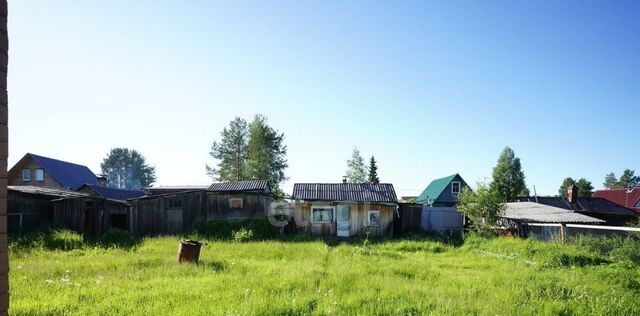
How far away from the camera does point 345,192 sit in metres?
24.9

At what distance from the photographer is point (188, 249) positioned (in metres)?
11.8

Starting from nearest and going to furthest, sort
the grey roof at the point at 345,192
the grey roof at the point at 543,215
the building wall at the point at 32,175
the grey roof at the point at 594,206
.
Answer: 1. the grey roof at the point at 543,215
2. the grey roof at the point at 345,192
3. the grey roof at the point at 594,206
4. the building wall at the point at 32,175

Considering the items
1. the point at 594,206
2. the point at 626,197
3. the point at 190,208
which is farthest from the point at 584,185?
the point at 190,208

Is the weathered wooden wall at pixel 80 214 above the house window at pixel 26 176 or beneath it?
beneath

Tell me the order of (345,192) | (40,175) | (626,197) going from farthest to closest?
(626,197) → (40,175) → (345,192)

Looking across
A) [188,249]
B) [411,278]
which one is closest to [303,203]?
[188,249]

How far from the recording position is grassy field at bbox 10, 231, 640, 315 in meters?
6.98

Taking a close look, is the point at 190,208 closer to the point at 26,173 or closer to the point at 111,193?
the point at 111,193

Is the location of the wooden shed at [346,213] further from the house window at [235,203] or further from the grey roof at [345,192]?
the house window at [235,203]

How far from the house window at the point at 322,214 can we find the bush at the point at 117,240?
10448mm

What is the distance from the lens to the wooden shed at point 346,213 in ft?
78.1

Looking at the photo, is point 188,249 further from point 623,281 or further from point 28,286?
point 623,281

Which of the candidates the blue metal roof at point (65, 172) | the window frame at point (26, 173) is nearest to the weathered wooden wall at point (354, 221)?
the blue metal roof at point (65, 172)

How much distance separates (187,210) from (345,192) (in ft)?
32.6
